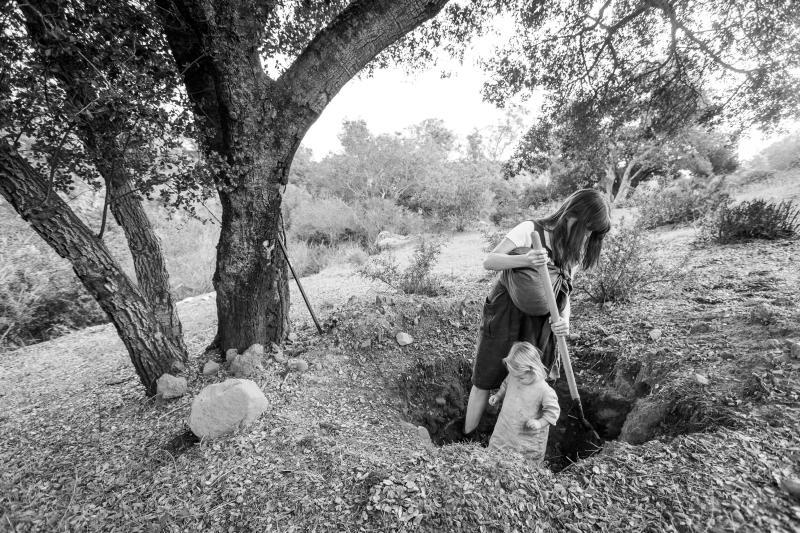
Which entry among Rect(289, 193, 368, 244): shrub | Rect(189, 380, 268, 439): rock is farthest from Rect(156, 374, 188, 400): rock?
Rect(289, 193, 368, 244): shrub

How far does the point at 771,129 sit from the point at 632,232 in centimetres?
207

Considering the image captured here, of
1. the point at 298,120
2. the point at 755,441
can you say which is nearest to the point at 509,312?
the point at 755,441

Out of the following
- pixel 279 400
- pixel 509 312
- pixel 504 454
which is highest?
pixel 509 312

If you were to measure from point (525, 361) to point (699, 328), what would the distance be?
5.60 ft

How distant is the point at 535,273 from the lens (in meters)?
1.99

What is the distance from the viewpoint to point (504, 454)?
6.07 feet

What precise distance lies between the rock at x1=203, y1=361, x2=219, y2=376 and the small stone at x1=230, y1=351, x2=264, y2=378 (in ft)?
0.46

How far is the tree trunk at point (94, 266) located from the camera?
1.74m

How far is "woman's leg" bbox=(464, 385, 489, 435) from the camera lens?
Result: 2520 mm

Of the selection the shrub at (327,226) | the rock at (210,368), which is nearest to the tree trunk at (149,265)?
the rock at (210,368)

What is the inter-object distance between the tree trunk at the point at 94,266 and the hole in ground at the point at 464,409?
6.17 ft

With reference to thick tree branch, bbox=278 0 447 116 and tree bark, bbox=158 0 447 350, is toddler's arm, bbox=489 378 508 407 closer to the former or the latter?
tree bark, bbox=158 0 447 350

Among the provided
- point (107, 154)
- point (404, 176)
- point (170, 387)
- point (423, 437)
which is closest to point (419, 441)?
point (423, 437)

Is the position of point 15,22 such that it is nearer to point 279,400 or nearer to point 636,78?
point 279,400
